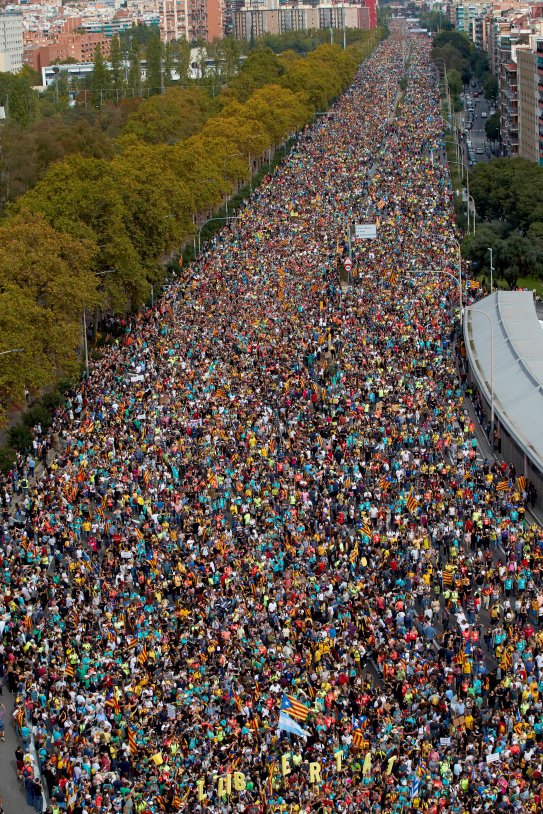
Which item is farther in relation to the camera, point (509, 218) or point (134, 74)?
point (134, 74)

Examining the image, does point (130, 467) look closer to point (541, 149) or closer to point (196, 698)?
point (196, 698)

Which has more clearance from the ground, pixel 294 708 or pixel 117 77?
pixel 117 77

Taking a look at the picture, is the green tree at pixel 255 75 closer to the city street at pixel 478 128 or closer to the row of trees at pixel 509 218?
the city street at pixel 478 128

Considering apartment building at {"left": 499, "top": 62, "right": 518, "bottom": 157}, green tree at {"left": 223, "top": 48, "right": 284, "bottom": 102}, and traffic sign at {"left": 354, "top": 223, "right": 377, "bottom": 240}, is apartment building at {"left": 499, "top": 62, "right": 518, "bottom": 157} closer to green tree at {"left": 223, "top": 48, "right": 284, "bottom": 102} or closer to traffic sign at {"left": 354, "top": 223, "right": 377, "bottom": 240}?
green tree at {"left": 223, "top": 48, "right": 284, "bottom": 102}

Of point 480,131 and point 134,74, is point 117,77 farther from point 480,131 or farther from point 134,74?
point 480,131

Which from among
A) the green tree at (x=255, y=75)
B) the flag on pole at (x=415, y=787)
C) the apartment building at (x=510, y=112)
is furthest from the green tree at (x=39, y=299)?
the green tree at (x=255, y=75)

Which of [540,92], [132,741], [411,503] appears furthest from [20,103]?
[132,741]

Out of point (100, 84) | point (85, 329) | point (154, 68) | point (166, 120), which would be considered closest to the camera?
point (85, 329)
